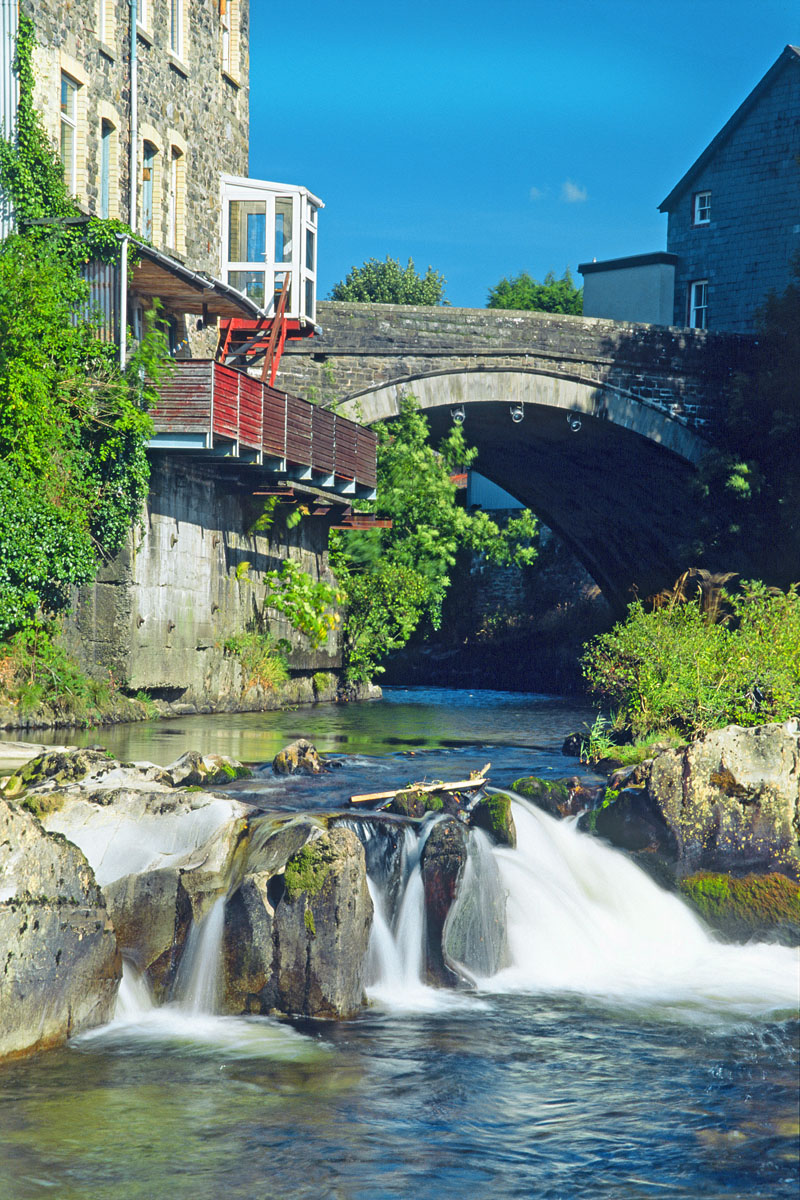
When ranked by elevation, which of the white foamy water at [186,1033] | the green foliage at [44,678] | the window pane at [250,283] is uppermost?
the window pane at [250,283]

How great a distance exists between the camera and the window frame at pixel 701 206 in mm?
39031

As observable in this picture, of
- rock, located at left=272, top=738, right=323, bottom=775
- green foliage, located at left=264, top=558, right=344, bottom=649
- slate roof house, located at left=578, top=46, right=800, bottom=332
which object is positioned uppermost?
slate roof house, located at left=578, top=46, right=800, bottom=332

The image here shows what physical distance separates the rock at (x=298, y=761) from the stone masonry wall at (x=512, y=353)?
45.4 feet

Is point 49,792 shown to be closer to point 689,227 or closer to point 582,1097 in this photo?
point 582,1097

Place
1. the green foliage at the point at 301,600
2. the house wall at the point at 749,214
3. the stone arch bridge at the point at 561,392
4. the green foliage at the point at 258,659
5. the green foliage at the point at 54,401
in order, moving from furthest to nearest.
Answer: the house wall at the point at 749,214 → the stone arch bridge at the point at 561,392 → the green foliage at the point at 301,600 → the green foliage at the point at 258,659 → the green foliage at the point at 54,401

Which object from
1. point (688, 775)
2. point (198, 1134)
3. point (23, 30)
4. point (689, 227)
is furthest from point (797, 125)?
point (198, 1134)

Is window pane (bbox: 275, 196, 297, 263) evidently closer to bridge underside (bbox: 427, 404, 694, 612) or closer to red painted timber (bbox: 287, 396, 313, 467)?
red painted timber (bbox: 287, 396, 313, 467)

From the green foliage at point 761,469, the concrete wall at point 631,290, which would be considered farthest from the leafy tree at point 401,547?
the concrete wall at point 631,290

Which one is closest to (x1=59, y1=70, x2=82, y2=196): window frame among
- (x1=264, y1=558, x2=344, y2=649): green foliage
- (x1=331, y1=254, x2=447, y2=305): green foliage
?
(x1=264, y1=558, x2=344, y2=649): green foliage

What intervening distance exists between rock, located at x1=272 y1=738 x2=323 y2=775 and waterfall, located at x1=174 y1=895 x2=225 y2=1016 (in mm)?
4439

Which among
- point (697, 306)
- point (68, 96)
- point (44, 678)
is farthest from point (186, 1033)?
point (697, 306)

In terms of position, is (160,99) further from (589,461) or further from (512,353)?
(589,461)

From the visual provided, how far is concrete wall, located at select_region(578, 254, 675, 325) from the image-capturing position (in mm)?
40156

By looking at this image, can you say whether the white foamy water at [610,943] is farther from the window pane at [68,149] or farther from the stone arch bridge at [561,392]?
the stone arch bridge at [561,392]
